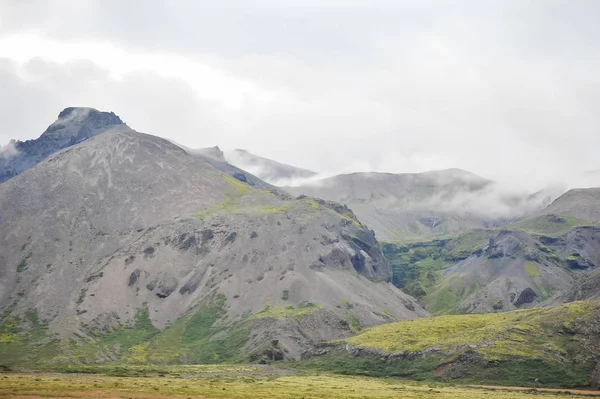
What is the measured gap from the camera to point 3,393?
101312 millimetres

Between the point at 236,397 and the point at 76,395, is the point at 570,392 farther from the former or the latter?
the point at 76,395

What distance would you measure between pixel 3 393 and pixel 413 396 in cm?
7655

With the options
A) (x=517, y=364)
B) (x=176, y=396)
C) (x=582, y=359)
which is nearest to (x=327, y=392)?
(x=176, y=396)

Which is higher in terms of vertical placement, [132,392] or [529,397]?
[132,392]

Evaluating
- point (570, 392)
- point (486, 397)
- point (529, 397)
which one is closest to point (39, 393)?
point (486, 397)

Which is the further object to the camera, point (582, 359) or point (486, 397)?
point (582, 359)

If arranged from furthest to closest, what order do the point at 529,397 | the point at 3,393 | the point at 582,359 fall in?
the point at 582,359 → the point at 529,397 → the point at 3,393

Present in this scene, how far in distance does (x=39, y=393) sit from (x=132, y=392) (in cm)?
1560

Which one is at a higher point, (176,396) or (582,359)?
(176,396)

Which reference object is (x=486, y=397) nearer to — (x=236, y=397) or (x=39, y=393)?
(x=236, y=397)

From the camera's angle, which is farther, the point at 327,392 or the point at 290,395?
the point at 327,392

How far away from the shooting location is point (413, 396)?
130750 mm

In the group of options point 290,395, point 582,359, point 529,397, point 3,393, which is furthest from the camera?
point 582,359

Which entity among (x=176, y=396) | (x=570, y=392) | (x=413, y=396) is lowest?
(x=570, y=392)
